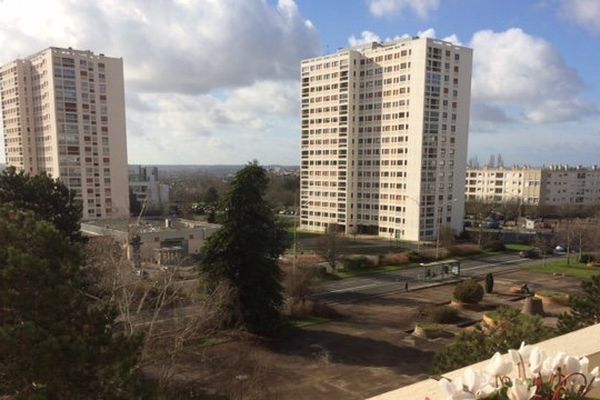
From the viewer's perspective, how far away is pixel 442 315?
90.2ft

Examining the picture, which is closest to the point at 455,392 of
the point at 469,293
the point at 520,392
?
the point at 520,392

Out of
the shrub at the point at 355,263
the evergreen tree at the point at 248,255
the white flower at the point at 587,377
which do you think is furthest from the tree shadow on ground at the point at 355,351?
the white flower at the point at 587,377

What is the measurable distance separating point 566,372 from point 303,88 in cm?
6975

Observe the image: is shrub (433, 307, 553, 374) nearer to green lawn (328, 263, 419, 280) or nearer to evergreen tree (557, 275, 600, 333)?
evergreen tree (557, 275, 600, 333)

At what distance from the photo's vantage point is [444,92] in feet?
194

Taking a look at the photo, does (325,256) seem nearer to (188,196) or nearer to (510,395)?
(510,395)

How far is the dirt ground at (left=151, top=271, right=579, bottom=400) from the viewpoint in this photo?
18125mm

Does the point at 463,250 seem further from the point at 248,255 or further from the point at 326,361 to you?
the point at 326,361

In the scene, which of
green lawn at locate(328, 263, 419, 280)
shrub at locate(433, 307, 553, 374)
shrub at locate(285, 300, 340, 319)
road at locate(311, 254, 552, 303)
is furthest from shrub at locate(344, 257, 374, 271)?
shrub at locate(433, 307, 553, 374)

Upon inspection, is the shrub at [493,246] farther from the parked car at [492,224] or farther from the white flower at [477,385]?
the white flower at [477,385]

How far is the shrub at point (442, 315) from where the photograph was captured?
27484 millimetres

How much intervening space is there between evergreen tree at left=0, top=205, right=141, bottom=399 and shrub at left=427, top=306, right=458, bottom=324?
20.6m

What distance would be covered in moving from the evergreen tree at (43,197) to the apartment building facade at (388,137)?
31.9m

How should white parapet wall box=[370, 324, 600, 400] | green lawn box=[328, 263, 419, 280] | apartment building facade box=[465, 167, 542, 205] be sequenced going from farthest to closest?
1. apartment building facade box=[465, 167, 542, 205]
2. green lawn box=[328, 263, 419, 280]
3. white parapet wall box=[370, 324, 600, 400]
